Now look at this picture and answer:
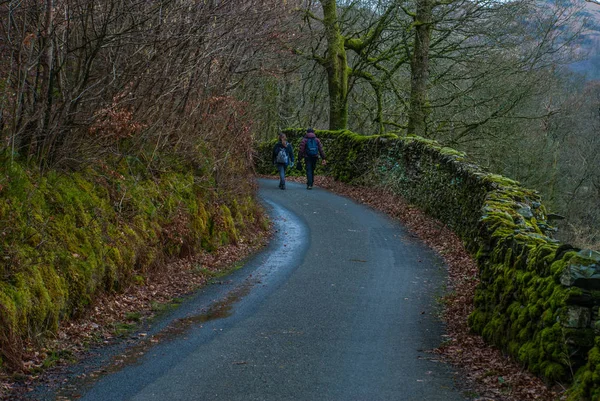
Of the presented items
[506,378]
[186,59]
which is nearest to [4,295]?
[506,378]

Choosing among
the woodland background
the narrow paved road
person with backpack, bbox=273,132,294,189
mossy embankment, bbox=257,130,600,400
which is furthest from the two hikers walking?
the narrow paved road

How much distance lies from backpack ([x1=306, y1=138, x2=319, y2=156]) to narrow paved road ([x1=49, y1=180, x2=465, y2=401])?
997 centimetres

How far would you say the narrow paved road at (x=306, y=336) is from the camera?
6.12 meters

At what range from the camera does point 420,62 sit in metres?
22.5

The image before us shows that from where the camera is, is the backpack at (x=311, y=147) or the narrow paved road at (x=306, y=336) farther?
the backpack at (x=311, y=147)

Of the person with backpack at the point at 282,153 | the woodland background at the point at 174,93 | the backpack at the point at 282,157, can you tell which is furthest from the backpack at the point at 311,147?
the woodland background at the point at 174,93

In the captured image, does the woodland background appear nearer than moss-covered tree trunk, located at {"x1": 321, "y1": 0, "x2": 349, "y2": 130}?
Yes

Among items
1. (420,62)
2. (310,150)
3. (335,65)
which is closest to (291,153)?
(310,150)

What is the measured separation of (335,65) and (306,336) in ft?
70.5

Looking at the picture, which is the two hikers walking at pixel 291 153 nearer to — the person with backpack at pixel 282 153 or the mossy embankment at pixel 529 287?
the person with backpack at pixel 282 153

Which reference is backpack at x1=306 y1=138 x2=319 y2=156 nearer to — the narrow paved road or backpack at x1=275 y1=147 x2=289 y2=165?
backpack at x1=275 y1=147 x2=289 y2=165

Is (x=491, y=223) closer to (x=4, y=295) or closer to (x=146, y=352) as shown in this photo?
(x=146, y=352)

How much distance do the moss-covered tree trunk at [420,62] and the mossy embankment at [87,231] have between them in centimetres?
1127

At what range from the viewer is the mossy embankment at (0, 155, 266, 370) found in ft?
22.8
